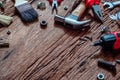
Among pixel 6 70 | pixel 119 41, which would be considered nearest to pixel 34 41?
pixel 6 70

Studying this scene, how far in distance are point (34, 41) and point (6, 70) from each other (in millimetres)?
171

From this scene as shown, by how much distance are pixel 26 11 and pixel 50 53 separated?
233 millimetres

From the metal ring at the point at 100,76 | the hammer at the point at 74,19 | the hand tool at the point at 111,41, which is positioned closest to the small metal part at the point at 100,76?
the metal ring at the point at 100,76

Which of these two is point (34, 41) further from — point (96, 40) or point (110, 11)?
point (110, 11)

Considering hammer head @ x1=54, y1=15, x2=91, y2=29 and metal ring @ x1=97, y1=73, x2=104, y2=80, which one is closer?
metal ring @ x1=97, y1=73, x2=104, y2=80

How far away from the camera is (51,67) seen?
101 centimetres

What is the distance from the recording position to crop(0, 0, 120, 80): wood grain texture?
3.26 ft

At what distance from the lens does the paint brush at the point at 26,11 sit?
3.76ft

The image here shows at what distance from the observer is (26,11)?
116cm

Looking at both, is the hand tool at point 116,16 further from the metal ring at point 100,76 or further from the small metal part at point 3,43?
the small metal part at point 3,43

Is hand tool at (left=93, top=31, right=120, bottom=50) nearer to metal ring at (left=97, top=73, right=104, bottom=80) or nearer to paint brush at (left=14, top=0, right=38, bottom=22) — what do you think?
metal ring at (left=97, top=73, right=104, bottom=80)

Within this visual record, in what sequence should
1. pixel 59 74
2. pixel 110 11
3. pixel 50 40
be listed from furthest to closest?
1. pixel 110 11
2. pixel 50 40
3. pixel 59 74

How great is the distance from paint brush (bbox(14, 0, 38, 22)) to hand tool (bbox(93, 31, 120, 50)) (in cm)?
31

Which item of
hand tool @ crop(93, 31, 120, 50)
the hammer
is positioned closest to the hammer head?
the hammer
